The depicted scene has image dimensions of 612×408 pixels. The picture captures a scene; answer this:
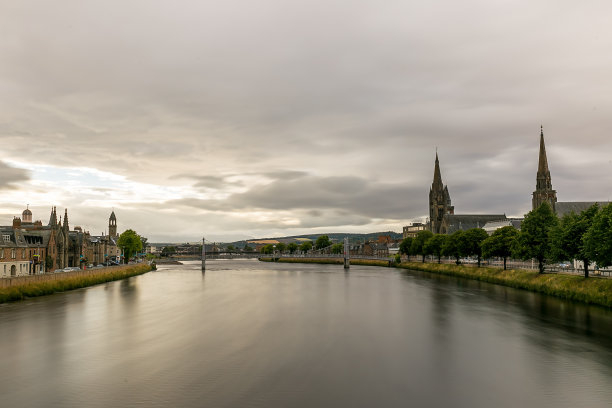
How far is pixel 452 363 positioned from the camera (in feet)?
86.5

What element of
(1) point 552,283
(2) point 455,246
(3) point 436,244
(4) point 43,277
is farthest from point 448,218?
(4) point 43,277

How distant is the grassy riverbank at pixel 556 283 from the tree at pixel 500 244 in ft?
10.2

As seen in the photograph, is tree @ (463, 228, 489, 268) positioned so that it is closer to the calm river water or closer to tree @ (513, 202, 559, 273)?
tree @ (513, 202, 559, 273)

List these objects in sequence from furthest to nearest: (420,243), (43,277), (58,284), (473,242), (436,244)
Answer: (420,243), (436,244), (473,242), (58,284), (43,277)

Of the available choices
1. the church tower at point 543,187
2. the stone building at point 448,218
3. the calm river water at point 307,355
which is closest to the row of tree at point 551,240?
the calm river water at point 307,355

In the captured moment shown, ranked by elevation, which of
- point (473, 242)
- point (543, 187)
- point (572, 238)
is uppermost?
point (543, 187)

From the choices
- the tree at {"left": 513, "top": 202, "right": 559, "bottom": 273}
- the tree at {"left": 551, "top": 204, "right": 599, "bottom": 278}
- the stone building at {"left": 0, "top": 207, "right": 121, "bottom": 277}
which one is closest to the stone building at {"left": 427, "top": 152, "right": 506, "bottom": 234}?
the tree at {"left": 513, "top": 202, "right": 559, "bottom": 273}

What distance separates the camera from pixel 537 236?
6369 centimetres

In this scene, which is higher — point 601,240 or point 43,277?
point 601,240

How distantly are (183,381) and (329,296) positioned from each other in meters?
41.8

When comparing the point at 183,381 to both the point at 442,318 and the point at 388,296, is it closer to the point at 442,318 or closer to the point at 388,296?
the point at 442,318

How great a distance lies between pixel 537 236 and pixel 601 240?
2148cm

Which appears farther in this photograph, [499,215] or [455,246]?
[499,215]

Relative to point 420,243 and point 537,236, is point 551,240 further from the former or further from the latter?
point 420,243
